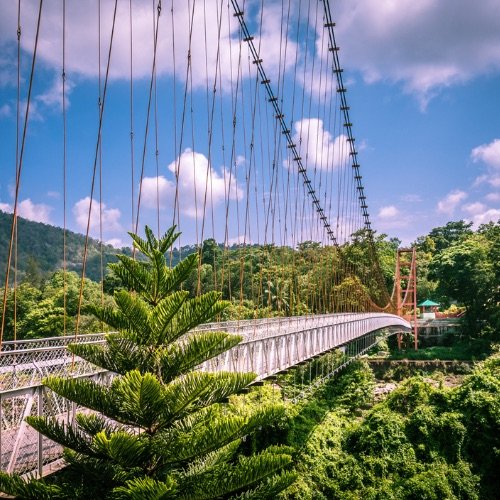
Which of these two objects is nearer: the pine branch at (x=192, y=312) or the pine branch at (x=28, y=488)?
the pine branch at (x=28, y=488)

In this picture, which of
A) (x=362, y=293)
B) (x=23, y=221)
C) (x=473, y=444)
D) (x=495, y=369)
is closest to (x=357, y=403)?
(x=495, y=369)

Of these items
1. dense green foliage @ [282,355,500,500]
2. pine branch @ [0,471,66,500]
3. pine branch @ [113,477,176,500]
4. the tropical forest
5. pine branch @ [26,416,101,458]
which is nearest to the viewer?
pine branch @ [0,471,66,500]

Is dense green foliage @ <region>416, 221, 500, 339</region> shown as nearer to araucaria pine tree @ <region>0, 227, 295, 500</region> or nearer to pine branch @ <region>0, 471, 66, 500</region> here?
araucaria pine tree @ <region>0, 227, 295, 500</region>

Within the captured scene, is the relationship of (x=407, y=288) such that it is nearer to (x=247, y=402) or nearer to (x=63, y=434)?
(x=247, y=402)

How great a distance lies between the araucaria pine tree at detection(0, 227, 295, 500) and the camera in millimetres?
3199

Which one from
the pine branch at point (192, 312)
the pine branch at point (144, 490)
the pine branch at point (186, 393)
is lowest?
the pine branch at point (144, 490)

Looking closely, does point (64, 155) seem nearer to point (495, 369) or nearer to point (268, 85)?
point (268, 85)

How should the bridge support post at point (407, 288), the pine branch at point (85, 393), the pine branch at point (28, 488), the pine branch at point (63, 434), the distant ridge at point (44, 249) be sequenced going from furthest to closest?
1. the distant ridge at point (44, 249)
2. the bridge support post at point (407, 288)
3. the pine branch at point (85, 393)
4. the pine branch at point (63, 434)
5. the pine branch at point (28, 488)

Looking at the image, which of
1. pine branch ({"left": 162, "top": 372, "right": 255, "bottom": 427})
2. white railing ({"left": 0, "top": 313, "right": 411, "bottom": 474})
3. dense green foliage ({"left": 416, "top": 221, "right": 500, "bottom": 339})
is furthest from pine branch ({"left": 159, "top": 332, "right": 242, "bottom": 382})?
dense green foliage ({"left": 416, "top": 221, "right": 500, "bottom": 339})

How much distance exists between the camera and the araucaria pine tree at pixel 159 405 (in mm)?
3199

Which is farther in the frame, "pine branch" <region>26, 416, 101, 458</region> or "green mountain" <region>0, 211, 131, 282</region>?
"green mountain" <region>0, 211, 131, 282</region>

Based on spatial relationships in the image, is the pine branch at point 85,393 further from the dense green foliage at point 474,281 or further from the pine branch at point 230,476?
the dense green foliage at point 474,281

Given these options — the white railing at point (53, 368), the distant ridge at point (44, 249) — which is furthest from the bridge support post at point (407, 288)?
the distant ridge at point (44, 249)

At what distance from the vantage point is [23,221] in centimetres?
13400
